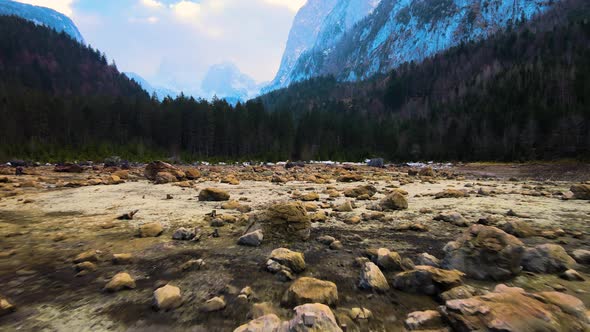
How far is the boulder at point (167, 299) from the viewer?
388 centimetres

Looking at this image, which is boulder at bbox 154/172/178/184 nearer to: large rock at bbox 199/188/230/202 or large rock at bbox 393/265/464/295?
large rock at bbox 199/188/230/202

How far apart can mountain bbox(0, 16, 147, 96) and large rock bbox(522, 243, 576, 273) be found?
127754 mm

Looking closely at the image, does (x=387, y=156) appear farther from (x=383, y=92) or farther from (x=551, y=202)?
(x=383, y=92)

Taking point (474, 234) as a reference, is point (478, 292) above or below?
below

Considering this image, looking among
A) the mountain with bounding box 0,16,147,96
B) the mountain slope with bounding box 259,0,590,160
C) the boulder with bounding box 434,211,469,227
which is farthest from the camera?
the mountain with bounding box 0,16,147,96

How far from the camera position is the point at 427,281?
14.2 ft

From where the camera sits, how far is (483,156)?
58.2m

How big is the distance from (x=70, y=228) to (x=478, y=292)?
1052 centimetres

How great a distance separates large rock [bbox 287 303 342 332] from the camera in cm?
300

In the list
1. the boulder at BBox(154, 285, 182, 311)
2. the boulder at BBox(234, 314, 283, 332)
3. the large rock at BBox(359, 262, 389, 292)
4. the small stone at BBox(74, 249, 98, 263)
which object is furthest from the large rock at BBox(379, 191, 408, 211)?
the small stone at BBox(74, 249, 98, 263)

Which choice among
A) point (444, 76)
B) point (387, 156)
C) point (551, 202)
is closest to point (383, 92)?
point (444, 76)

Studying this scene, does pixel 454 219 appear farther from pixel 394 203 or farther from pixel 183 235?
pixel 183 235

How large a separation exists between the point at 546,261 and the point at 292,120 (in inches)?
3262

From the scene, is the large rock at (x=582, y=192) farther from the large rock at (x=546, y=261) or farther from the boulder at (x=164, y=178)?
the boulder at (x=164, y=178)
